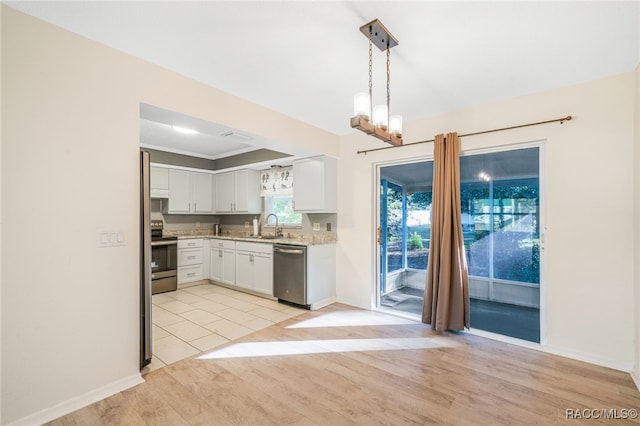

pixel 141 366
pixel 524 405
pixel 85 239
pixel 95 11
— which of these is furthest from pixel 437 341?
pixel 95 11

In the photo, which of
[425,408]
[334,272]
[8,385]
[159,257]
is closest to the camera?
[8,385]

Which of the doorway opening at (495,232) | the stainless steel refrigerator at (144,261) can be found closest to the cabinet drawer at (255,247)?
the doorway opening at (495,232)

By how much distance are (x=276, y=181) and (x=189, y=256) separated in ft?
7.11

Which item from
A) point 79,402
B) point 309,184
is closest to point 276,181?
point 309,184

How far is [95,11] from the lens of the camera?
6.11 feet

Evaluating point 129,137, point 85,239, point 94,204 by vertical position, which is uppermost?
point 129,137

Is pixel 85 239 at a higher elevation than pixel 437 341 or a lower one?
higher

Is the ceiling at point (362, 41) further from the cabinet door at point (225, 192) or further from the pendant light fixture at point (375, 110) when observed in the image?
the cabinet door at point (225, 192)

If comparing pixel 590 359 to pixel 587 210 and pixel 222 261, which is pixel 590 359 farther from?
pixel 222 261

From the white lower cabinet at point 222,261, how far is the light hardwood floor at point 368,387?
2.23 m

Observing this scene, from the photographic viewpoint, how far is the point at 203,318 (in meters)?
3.76

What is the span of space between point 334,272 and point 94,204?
329 cm

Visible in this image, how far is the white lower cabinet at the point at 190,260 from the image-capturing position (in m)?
5.33

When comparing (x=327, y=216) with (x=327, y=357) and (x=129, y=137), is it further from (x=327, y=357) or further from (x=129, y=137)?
(x=129, y=137)
